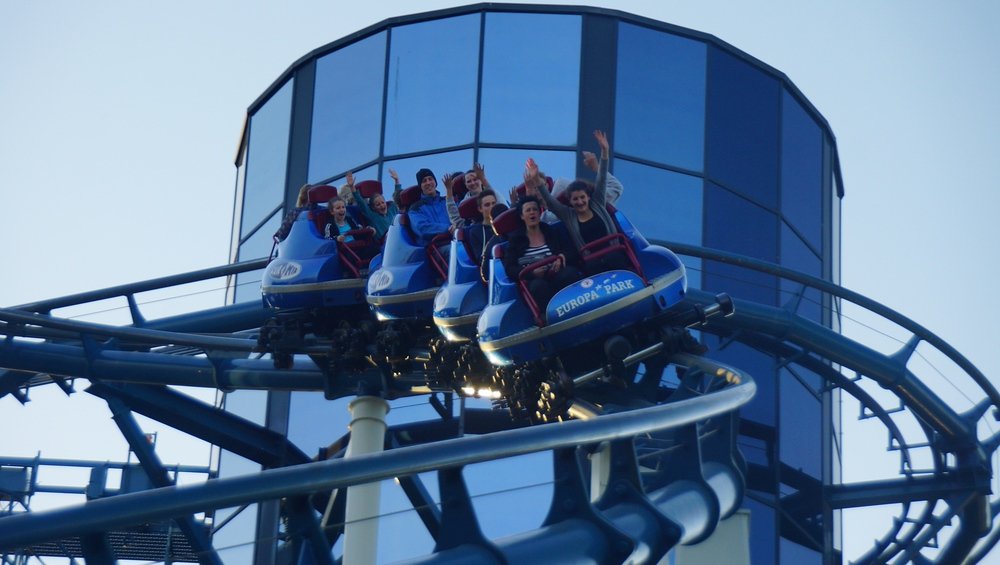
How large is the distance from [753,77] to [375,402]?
7.26 metres

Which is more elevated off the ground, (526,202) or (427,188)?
(427,188)

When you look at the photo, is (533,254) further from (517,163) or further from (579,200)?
(517,163)

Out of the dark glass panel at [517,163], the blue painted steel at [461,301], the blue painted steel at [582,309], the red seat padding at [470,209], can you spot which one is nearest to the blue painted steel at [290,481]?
the blue painted steel at [582,309]

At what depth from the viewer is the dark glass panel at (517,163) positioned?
15.5 m

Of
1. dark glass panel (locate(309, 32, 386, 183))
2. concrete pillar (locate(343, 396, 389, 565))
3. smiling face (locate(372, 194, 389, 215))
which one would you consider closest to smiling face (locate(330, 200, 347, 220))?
smiling face (locate(372, 194, 389, 215))

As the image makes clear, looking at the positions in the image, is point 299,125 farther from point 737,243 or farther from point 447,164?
point 737,243

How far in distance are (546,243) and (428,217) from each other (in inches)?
66.3

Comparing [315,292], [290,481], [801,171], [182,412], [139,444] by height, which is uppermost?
[801,171]

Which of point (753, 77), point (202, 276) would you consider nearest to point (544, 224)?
point (202, 276)

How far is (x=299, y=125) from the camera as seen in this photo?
17.0 meters

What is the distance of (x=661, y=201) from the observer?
51.3 feet

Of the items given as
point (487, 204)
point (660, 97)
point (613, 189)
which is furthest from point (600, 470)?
point (660, 97)

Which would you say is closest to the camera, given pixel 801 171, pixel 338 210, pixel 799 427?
pixel 338 210

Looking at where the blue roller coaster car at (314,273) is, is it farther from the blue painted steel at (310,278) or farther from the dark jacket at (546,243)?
the dark jacket at (546,243)
